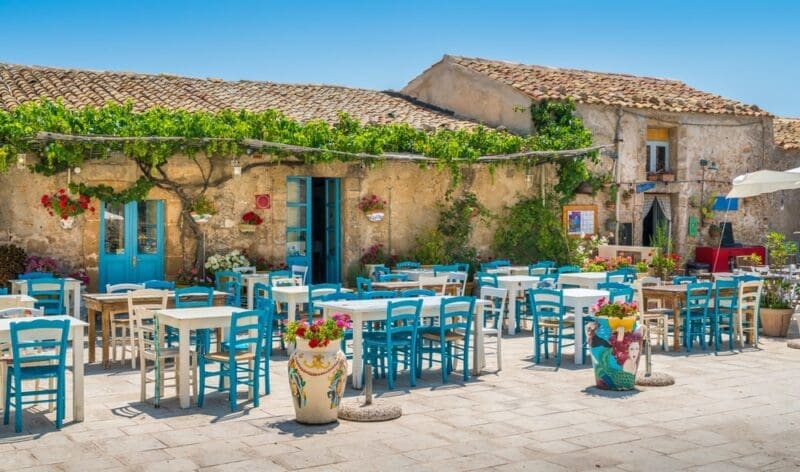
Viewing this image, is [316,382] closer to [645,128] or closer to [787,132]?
[645,128]

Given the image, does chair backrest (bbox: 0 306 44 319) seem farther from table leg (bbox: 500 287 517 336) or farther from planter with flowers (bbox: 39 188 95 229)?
planter with flowers (bbox: 39 188 95 229)

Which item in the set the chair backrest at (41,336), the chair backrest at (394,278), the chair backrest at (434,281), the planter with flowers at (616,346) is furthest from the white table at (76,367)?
the chair backrest at (394,278)

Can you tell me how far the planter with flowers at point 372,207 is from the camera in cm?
1672

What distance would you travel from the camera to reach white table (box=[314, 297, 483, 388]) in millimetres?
8305

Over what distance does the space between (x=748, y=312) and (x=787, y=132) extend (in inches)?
617

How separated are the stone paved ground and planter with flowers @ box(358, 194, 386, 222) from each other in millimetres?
8151

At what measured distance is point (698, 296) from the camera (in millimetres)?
10906

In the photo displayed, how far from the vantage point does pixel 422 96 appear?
22.0 metres

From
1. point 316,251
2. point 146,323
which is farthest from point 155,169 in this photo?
point 146,323

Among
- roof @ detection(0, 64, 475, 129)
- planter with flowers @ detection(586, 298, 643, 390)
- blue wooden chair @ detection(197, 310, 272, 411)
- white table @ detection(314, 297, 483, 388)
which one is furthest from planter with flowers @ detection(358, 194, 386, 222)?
blue wooden chair @ detection(197, 310, 272, 411)

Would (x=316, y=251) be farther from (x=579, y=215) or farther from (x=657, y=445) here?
(x=657, y=445)

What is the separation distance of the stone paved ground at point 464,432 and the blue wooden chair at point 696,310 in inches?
74.8

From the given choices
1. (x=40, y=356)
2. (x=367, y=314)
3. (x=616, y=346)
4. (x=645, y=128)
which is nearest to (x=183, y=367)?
(x=40, y=356)

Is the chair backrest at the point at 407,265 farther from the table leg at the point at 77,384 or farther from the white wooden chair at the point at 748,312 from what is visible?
the table leg at the point at 77,384
